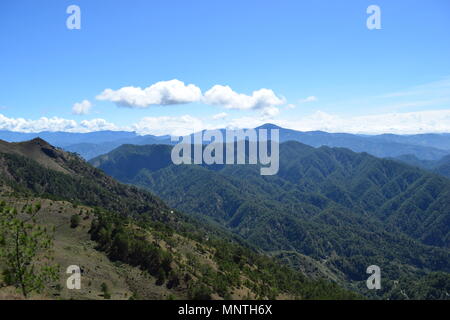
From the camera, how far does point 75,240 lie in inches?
3479

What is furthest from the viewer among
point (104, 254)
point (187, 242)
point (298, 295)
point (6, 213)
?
point (187, 242)

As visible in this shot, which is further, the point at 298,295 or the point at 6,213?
the point at 298,295
